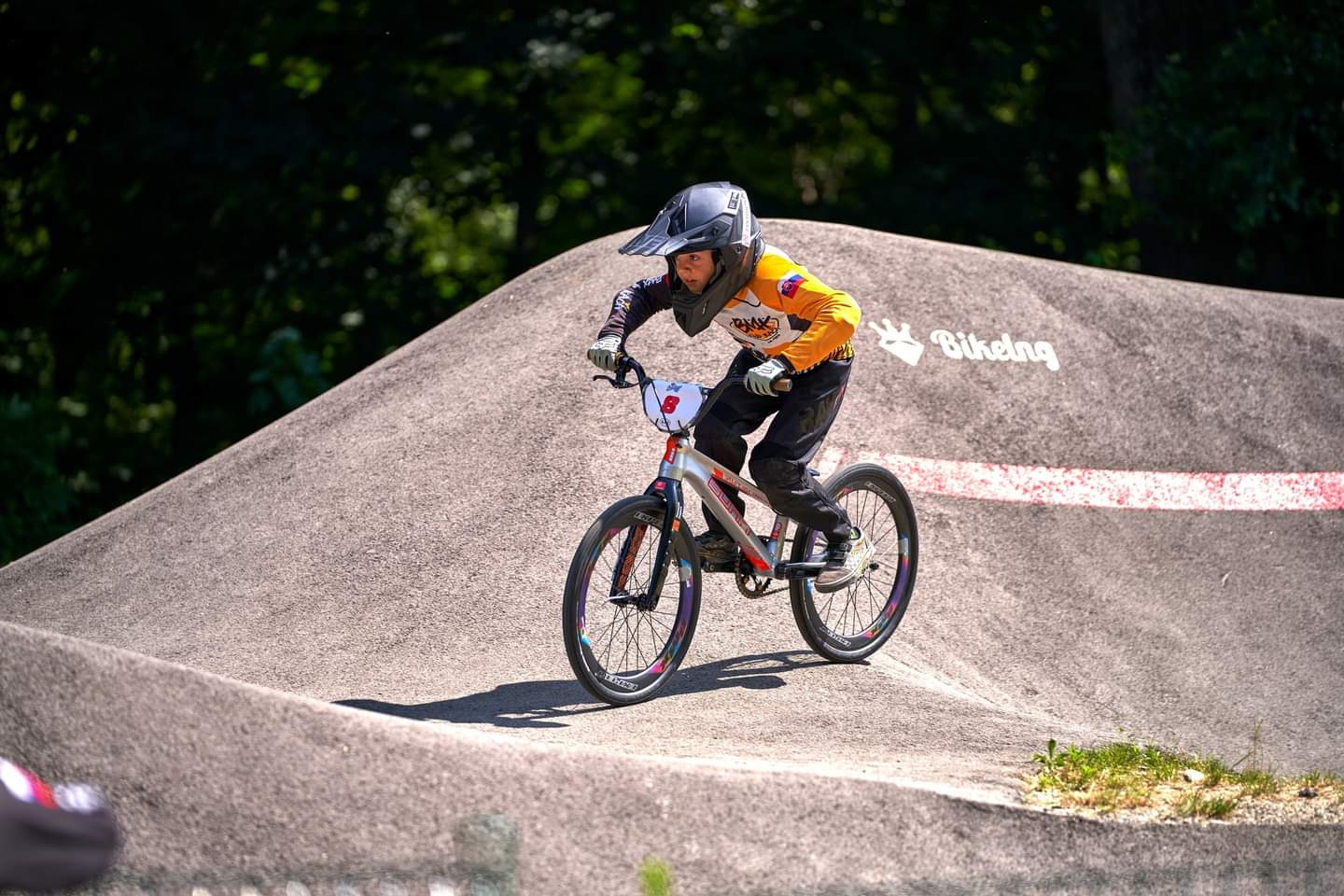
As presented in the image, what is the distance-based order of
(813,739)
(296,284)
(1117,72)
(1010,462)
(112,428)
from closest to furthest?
(813,739) < (1010,462) < (1117,72) < (296,284) < (112,428)

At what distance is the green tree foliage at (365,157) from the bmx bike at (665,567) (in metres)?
10.9

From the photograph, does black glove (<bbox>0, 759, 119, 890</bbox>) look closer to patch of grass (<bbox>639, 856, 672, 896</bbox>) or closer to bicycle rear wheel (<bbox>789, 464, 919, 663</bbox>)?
patch of grass (<bbox>639, 856, 672, 896</bbox>)

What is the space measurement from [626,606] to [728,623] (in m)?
1.50

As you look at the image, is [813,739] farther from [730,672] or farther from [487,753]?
[487,753]

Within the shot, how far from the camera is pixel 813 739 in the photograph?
5543mm

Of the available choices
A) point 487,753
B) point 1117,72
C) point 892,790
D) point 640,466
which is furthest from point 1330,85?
point 487,753

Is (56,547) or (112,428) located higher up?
(56,547)

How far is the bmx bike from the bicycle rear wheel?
0.04 feet

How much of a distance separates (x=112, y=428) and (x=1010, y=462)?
15.8 m

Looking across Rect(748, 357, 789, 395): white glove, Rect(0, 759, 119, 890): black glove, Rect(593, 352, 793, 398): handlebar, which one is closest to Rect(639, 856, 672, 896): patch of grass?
Rect(0, 759, 119, 890): black glove

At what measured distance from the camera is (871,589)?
704 centimetres

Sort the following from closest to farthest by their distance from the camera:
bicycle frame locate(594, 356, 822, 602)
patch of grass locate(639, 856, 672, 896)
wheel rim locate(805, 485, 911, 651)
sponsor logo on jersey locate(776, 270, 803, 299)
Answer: patch of grass locate(639, 856, 672, 896) → bicycle frame locate(594, 356, 822, 602) → sponsor logo on jersey locate(776, 270, 803, 299) → wheel rim locate(805, 485, 911, 651)

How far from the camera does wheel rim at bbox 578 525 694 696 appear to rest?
217 inches

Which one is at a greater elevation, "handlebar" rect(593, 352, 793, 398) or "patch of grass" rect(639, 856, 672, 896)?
"handlebar" rect(593, 352, 793, 398)
